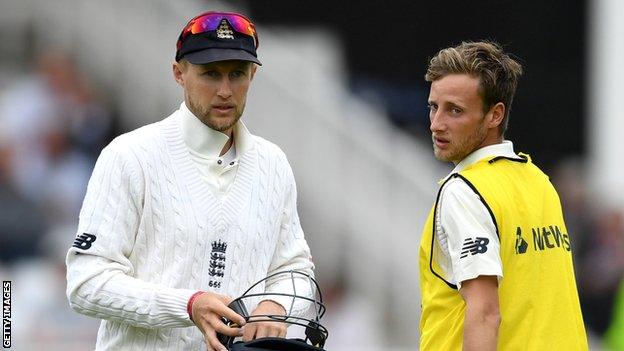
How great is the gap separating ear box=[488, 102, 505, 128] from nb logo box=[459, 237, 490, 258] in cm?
41

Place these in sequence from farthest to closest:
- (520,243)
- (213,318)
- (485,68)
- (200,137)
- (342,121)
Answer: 1. (342,121)
2. (200,137)
3. (485,68)
4. (520,243)
5. (213,318)

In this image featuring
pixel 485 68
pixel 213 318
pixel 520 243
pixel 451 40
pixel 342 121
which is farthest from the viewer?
pixel 451 40

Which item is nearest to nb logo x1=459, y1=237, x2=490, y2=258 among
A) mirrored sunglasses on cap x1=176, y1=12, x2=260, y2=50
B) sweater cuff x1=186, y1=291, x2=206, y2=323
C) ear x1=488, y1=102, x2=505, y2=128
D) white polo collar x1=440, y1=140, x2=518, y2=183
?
white polo collar x1=440, y1=140, x2=518, y2=183

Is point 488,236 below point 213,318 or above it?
above

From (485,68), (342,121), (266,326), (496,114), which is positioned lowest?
(266,326)

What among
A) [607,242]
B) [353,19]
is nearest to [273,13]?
[353,19]

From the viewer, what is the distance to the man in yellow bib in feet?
15.5

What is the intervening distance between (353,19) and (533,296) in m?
10.6

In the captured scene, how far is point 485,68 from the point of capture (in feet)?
16.2

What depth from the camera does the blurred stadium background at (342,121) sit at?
38.3ft

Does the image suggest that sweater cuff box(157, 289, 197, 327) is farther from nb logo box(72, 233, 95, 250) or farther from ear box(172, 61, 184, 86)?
ear box(172, 61, 184, 86)

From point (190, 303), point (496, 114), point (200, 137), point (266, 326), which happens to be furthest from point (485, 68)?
point (190, 303)

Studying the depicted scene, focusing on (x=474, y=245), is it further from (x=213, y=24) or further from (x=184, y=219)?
(x=213, y=24)

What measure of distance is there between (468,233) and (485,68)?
1.71 ft
